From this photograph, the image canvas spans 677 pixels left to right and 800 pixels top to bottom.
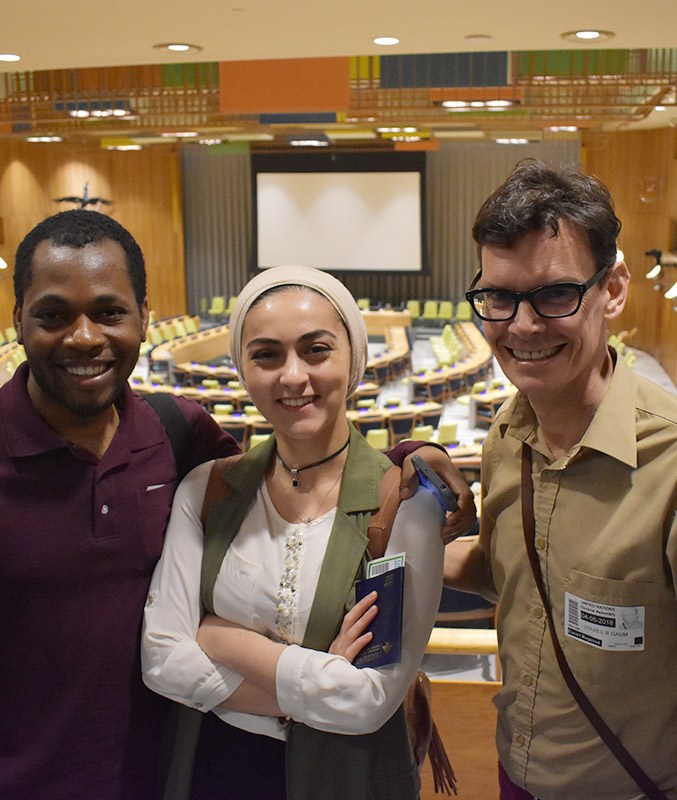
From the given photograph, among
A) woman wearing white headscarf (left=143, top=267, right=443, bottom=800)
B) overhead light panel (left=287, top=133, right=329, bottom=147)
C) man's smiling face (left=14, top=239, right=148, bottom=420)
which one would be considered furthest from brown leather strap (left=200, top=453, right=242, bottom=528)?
overhead light panel (left=287, top=133, right=329, bottom=147)

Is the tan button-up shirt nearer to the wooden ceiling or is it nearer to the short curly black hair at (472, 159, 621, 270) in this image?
the short curly black hair at (472, 159, 621, 270)

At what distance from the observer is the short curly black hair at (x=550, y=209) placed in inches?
65.4

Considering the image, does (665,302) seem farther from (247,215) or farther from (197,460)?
(197,460)

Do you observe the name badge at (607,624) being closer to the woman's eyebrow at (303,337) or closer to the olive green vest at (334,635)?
the olive green vest at (334,635)

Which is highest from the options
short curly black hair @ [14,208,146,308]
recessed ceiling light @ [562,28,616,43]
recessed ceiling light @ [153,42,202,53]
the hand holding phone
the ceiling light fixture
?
the ceiling light fixture

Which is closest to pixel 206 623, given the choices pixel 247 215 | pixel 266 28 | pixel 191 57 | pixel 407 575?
pixel 407 575

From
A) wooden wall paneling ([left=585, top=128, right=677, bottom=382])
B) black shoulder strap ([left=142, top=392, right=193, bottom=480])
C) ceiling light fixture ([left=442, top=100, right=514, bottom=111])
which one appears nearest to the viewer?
black shoulder strap ([left=142, top=392, right=193, bottom=480])

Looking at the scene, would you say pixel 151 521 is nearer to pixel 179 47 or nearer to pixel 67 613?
pixel 67 613

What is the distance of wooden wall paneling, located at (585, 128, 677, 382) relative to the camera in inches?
741

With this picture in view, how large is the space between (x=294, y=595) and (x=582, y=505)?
2.07 ft

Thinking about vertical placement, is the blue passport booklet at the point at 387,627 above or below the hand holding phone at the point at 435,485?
below

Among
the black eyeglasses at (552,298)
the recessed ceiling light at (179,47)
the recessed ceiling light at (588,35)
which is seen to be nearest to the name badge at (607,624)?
the black eyeglasses at (552,298)

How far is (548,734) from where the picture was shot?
5.92 feet

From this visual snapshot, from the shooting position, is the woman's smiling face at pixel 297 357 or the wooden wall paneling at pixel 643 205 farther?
the wooden wall paneling at pixel 643 205
